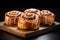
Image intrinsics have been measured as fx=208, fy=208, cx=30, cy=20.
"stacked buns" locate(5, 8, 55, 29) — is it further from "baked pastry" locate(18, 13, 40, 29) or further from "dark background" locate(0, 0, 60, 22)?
"dark background" locate(0, 0, 60, 22)

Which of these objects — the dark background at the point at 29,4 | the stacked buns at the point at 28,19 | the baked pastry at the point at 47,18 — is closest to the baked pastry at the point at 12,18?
the stacked buns at the point at 28,19

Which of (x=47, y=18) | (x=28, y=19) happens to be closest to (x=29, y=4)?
(x=47, y=18)

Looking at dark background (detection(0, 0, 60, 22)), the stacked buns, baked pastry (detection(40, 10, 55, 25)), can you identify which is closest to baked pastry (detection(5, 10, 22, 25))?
the stacked buns

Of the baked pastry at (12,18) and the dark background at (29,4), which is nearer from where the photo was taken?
the baked pastry at (12,18)

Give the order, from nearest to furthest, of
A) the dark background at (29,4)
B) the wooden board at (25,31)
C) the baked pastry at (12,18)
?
the wooden board at (25,31)
the baked pastry at (12,18)
the dark background at (29,4)

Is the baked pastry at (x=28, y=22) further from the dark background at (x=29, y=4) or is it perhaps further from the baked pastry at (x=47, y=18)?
the dark background at (x=29, y=4)

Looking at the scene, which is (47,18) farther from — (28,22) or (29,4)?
(29,4)

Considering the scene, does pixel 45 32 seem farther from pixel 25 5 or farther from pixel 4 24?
pixel 25 5

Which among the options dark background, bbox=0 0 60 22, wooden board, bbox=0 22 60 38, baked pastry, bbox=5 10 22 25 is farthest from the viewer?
dark background, bbox=0 0 60 22
